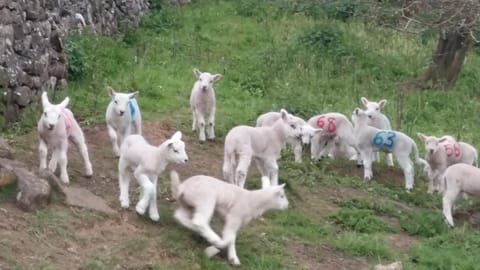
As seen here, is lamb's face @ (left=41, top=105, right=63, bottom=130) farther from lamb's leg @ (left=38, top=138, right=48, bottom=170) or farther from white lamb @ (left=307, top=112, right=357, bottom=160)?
white lamb @ (left=307, top=112, right=357, bottom=160)

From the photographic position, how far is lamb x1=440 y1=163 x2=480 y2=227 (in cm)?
1142

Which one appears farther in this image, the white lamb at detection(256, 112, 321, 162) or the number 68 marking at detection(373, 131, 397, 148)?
the number 68 marking at detection(373, 131, 397, 148)

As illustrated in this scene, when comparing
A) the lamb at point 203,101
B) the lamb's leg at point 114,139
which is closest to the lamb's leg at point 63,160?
the lamb's leg at point 114,139

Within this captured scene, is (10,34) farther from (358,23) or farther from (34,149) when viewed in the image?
(358,23)

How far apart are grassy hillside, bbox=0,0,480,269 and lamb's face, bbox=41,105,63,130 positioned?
46.4 inches

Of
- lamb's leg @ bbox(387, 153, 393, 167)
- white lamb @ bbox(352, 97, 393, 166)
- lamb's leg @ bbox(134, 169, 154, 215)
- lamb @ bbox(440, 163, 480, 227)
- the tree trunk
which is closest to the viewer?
lamb's leg @ bbox(134, 169, 154, 215)

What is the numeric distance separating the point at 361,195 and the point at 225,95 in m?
4.84

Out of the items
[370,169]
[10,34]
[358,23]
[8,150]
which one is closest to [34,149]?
[8,150]

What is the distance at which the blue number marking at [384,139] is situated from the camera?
13.1 m

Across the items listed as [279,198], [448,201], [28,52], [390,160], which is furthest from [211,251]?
[390,160]

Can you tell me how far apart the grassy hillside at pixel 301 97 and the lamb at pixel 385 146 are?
21 centimetres

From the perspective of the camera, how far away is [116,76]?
16.3 meters

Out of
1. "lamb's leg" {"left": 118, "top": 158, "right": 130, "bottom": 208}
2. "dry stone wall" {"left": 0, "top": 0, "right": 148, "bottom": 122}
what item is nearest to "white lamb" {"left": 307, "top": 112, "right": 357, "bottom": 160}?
"dry stone wall" {"left": 0, "top": 0, "right": 148, "bottom": 122}

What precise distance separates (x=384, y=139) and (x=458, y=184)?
1.84 meters
